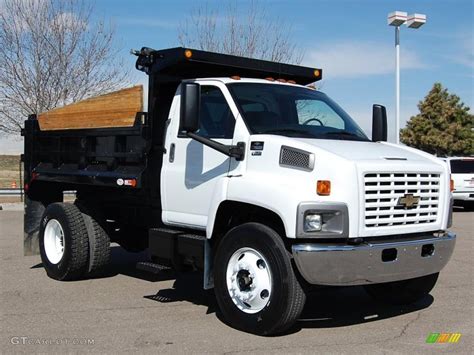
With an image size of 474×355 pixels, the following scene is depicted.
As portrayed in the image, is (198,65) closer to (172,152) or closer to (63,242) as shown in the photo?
(172,152)

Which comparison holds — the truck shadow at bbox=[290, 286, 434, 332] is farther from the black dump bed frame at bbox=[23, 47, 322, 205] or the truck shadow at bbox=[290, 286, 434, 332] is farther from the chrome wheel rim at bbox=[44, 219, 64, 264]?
the chrome wheel rim at bbox=[44, 219, 64, 264]

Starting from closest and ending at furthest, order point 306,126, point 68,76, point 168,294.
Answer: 1. point 306,126
2. point 168,294
3. point 68,76

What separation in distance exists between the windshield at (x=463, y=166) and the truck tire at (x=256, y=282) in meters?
16.5

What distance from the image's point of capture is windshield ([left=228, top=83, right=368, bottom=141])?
20.4 ft

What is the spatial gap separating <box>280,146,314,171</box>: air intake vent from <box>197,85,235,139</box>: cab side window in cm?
77

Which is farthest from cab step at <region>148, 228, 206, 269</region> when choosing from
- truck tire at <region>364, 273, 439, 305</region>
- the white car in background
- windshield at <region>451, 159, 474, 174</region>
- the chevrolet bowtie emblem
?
windshield at <region>451, 159, 474, 174</region>

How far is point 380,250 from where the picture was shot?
5.47 meters

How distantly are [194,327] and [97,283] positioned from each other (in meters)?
2.56

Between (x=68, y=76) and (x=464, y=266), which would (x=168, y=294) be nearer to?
(x=464, y=266)

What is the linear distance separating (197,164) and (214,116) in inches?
20.6

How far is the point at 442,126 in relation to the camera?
46812mm

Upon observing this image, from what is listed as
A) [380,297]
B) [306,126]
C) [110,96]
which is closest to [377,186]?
[306,126]

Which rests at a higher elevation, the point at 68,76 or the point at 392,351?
the point at 68,76

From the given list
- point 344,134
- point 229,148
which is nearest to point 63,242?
point 229,148
